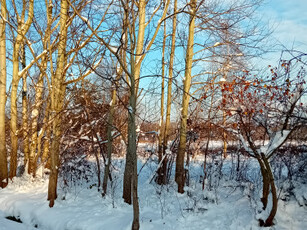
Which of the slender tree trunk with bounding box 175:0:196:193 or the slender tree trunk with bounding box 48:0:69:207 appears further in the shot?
the slender tree trunk with bounding box 175:0:196:193

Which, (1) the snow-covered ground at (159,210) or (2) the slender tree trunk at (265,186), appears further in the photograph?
(1) the snow-covered ground at (159,210)

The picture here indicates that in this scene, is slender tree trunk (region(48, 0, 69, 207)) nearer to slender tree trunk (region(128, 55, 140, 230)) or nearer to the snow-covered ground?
the snow-covered ground

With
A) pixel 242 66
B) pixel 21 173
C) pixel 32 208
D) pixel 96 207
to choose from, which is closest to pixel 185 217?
pixel 96 207

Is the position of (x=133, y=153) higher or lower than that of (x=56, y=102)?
lower

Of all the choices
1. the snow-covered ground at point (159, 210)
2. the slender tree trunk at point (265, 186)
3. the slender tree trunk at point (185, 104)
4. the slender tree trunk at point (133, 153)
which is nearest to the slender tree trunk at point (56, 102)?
the snow-covered ground at point (159, 210)

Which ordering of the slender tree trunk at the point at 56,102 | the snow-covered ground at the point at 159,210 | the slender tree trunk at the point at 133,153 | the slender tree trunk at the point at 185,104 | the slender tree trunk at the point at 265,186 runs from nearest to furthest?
the slender tree trunk at the point at 133,153
the slender tree trunk at the point at 265,186
the snow-covered ground at the point at 159,210
the slender tree trunk at the point at 56,102
the slender tree trunk at the point at 185,104

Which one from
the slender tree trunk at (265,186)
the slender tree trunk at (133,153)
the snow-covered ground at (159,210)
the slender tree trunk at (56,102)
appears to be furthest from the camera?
the slender tree trunk at (56,102)

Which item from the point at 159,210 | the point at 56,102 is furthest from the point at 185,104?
the point at 56,102

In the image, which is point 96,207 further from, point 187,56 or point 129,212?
point 187,56

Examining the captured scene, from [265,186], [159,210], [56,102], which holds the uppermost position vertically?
[56,102]

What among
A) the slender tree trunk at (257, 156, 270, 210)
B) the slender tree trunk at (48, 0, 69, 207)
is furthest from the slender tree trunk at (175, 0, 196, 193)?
the slender tree trunk at (48, 0, 69, 207)

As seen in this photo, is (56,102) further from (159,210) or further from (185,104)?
(159,210)

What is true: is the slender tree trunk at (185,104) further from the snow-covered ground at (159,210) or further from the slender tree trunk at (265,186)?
the slender tree trunk at (265,186)

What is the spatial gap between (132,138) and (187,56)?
3.39 m
